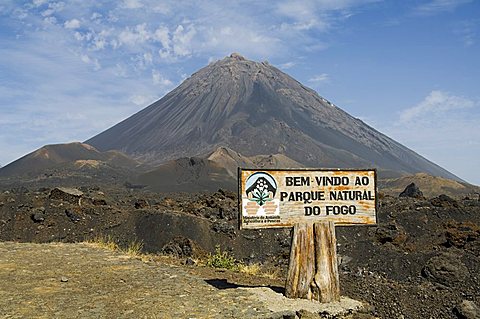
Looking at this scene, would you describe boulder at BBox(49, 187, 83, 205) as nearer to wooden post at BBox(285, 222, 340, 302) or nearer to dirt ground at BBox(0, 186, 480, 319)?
dirt ground at BBox(0, 186, 480, 319)

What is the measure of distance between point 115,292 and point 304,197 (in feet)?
9.44

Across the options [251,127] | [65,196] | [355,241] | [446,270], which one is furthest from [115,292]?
[251,127]

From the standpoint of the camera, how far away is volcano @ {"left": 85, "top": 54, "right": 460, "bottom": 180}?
361ft

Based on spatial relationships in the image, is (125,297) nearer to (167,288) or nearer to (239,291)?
(167,288)

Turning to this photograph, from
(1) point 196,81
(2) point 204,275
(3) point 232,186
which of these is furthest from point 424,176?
(1) point 196,81

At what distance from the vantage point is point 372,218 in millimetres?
7562

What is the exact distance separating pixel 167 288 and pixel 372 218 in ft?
9.98

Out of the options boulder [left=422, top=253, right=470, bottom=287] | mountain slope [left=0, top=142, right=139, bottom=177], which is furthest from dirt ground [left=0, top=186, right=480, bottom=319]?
mountain slope [left=0, top=142, right=139, bottom=177]

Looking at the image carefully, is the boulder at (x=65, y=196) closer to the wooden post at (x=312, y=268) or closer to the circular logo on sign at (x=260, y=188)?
the circular logo on sign at (x=260, y=188)

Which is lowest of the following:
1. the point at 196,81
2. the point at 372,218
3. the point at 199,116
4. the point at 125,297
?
the point at 125,297

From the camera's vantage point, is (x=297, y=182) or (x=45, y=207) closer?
(x=297, y=182)

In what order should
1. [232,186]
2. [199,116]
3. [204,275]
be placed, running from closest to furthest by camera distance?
[204,275]
[232,186]
[199,116]

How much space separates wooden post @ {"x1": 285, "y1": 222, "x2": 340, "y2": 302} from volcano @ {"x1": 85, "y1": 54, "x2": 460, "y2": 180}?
3415 inches

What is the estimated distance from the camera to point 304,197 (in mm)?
7402
